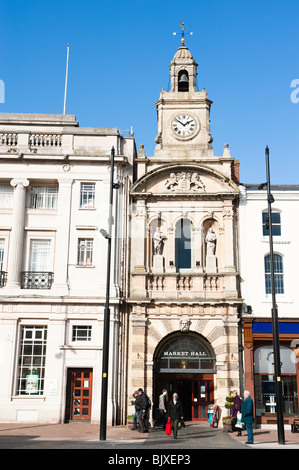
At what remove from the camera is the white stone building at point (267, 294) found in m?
26.5

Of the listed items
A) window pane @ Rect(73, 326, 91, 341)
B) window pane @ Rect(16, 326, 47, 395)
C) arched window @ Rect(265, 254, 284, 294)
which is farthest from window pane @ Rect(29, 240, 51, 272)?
arched window @ Rect(265, 254, 284, 294)

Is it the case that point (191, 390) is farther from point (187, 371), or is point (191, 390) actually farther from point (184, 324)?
point (184, 324)

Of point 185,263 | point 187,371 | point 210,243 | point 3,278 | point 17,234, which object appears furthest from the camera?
point 185,263

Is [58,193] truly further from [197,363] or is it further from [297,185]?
[297,185]

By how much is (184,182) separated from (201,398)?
11610 millimetres

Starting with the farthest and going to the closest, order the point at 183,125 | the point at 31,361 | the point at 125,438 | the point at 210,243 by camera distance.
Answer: the point at 183,125 < the point at 210,243 < the point at 31,361 < the point at 125,438

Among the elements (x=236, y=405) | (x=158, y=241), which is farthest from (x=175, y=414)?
(x=158, y=241)

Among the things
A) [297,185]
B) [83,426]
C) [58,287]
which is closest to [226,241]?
[297,185]

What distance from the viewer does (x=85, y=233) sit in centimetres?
2808

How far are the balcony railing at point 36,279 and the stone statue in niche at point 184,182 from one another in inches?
324

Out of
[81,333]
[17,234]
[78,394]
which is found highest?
[17,234]

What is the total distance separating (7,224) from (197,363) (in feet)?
41.3

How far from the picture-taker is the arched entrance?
26.6 metres

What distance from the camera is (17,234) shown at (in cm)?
2767
